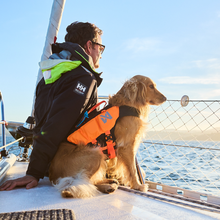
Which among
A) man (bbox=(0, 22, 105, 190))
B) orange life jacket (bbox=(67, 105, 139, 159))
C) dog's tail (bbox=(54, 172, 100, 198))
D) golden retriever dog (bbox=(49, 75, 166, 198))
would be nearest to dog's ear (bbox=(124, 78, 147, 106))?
golden retriever dog (bbox=(49, 75, 166, 198))

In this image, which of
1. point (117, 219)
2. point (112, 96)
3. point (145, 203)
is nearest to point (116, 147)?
point (112, 96)

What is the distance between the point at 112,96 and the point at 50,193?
1.28 metres

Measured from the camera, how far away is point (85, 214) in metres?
0.98

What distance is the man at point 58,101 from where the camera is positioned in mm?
1517

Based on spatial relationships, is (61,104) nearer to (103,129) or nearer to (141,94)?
(103,129)

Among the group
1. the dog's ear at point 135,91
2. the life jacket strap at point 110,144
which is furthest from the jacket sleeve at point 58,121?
the dog's ear at point 135,91

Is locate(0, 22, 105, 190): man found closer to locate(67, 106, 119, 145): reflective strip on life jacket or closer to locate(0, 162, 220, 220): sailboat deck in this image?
locate(67, 106, 119, 145): reflective strip on life jacket

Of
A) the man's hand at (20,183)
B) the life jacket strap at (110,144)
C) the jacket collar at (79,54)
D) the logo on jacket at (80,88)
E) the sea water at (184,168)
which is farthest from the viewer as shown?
the sea water at (184,168)

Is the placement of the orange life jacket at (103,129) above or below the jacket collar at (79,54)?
below

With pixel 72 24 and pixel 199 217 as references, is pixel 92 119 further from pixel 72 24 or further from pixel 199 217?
pixel 72 24

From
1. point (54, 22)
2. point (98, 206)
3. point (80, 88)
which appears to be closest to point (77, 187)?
point (98, 206)

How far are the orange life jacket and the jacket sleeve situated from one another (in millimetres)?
109

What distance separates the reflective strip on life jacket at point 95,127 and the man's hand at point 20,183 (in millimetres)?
426

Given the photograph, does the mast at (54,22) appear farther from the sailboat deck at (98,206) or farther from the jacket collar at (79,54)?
the sailboat deck at (98,206)
